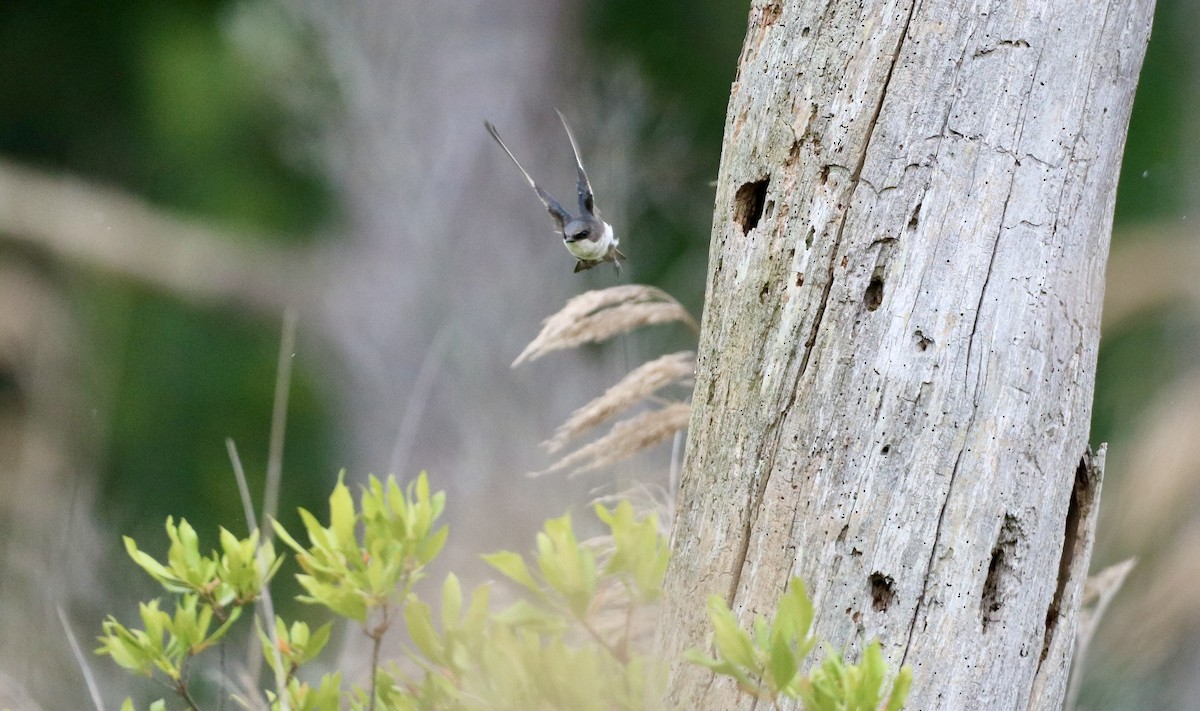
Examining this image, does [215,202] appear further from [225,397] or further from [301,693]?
[301,693]

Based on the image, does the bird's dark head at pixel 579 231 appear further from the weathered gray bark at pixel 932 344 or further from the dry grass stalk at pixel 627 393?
the weathered gray bark at pixel 932 344

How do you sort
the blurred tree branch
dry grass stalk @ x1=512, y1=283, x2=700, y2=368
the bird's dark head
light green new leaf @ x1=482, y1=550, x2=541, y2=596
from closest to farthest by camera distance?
light green new leaf @ x1=482, y1=550, x2=541, y2=596, the bird's dark head, dry grass stalk @ x1=512, y1=283, x2=700, y2=368, the blurred tree branch

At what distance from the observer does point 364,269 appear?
4.55 m

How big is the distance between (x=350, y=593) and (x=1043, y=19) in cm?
101

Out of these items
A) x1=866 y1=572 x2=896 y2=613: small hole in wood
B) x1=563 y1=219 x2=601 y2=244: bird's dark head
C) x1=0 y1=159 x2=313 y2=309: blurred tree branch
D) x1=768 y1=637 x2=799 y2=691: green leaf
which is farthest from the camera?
x1=0 y1=159 x2=313 y2=309: blurred tree branch

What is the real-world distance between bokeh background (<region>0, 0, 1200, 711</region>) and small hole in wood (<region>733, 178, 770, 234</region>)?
2.64 ft

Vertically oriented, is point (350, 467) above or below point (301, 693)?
above

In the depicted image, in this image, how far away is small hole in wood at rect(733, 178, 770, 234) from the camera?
1.38m

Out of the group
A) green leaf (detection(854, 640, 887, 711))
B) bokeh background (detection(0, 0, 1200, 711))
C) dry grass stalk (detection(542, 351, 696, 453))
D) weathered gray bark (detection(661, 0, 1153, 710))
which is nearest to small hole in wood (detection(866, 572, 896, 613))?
weathered gray bark (detection(661, 0, 1153, 710))

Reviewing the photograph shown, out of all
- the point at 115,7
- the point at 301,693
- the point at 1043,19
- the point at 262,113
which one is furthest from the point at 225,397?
the point at 1043,19

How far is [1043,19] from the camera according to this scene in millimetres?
1269

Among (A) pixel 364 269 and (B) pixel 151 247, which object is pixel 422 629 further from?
(B) pixel 151 247

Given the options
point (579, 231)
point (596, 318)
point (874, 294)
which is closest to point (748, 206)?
point (874, 294)

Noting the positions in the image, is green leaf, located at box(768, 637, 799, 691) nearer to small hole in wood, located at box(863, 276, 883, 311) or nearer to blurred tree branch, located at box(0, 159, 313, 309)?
small hole in wood, located at box(863, 276, 883, 311)
